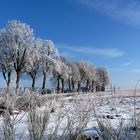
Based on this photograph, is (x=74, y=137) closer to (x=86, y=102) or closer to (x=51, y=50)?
(x=86, y=102)

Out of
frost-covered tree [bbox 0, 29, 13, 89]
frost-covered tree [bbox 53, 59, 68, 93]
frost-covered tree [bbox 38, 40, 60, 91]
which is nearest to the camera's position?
frost-covered tree [bbox 0, 29, 13, 89]

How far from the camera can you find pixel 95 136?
21.2 ft

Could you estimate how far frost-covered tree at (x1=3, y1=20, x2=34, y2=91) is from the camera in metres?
58.2

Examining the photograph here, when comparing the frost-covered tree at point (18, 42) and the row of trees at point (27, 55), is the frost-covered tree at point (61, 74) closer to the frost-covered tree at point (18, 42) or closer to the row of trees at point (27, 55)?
the row of trees at point (27, 55)

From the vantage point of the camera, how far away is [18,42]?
6028 cm

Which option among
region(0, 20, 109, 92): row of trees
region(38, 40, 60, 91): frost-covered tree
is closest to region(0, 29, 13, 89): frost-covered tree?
region(0, 20, 109, 92): row of trees

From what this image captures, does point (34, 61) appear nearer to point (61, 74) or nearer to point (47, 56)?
point (47, 56)

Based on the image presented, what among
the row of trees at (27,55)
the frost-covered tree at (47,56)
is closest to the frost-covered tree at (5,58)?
the row of trees at (27,55)

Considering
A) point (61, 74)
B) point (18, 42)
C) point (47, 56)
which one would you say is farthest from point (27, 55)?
point (61, 74)

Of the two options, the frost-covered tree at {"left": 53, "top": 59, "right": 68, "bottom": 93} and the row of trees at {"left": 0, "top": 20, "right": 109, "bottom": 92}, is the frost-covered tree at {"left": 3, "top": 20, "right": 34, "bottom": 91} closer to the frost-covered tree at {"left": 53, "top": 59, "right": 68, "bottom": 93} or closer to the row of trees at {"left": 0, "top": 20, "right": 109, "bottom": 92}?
the row of trees at {"left": 0, "top": 20, "right": 109, "bottom": 92}

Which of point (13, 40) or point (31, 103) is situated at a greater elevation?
point (13, 40)

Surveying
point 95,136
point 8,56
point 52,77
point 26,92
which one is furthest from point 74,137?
point 52,77

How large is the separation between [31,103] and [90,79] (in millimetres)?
93162

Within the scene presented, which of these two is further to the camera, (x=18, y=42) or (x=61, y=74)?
(x=61, y=74)
